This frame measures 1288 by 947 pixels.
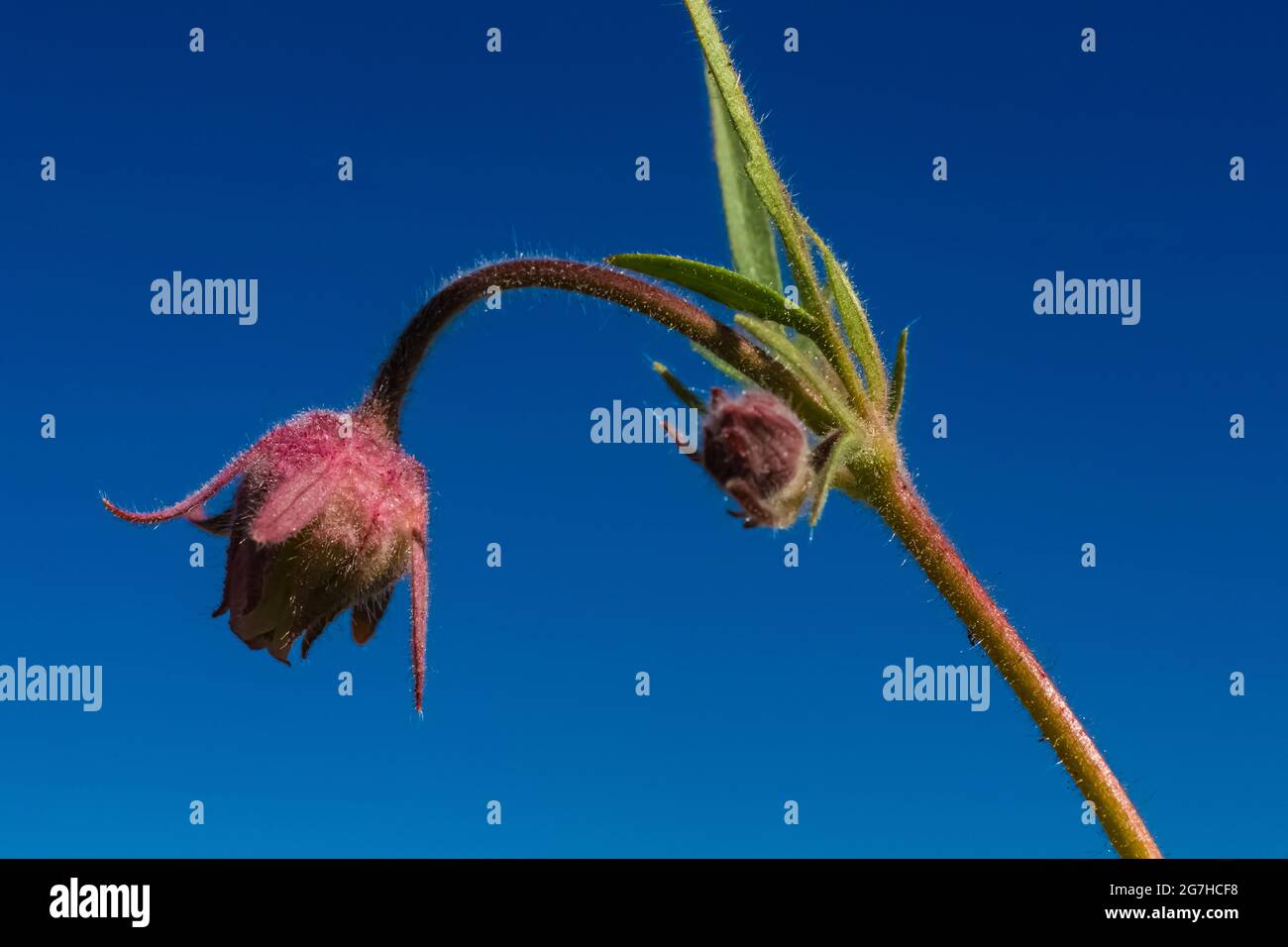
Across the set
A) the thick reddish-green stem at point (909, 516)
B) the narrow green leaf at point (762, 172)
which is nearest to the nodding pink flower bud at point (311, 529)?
the thick reddish-green stem at point (909, 516)

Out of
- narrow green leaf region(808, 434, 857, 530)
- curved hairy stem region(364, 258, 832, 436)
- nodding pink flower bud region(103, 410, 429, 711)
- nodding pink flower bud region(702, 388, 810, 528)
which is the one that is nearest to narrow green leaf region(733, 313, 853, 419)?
curved hairy stem region(364, 258, 832, 436)

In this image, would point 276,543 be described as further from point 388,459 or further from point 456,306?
point 456,306

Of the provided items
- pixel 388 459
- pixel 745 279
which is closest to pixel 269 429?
pixel 388 459

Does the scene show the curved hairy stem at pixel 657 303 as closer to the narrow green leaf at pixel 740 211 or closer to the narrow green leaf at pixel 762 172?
the narrow green leaf at pixel 762 172

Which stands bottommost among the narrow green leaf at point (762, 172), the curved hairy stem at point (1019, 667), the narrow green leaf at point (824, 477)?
the curved hairy stem at point (1019, 667)

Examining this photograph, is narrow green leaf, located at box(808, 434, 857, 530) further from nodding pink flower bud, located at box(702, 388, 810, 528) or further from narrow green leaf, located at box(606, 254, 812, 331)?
narrow green leaf, located at box(606, 254, 812, 331)

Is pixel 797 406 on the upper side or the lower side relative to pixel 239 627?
upper
